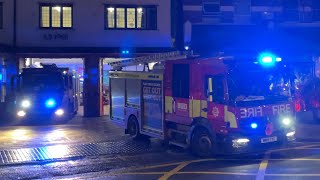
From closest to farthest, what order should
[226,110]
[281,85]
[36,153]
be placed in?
1. [226,110]
2. [281,85]
3. [36,153]

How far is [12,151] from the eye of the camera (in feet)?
44.7

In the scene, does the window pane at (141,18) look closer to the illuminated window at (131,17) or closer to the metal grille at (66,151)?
the illuminated window at (131,17)

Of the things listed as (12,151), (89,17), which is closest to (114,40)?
(89,17)

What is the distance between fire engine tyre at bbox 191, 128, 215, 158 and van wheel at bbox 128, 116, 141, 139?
10.9ft

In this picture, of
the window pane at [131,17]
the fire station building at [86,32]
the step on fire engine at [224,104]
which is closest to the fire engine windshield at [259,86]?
the step on fire engine at [224,104]

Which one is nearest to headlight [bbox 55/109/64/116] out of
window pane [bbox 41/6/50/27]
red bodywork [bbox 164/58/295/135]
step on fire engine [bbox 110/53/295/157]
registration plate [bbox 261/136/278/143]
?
window pane [bbox 41/6/50/27]

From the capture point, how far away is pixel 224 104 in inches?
450

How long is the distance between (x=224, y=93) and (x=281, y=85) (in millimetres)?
1772

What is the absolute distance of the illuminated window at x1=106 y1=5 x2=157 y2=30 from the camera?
25812 mm

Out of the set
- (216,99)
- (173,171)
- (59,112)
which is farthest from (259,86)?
(59,112)

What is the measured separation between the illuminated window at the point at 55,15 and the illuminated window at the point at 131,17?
224cm

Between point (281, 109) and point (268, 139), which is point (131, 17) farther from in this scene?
point (268, 139)

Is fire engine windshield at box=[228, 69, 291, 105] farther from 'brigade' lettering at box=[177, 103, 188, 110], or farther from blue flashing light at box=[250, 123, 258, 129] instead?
'brigade' lettering at box=[177, 103, 188, 110]

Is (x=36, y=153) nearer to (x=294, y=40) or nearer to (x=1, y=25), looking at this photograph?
(x=1, y=25)
